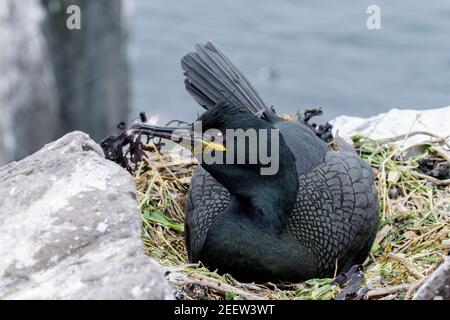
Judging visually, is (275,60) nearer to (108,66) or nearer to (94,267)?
(108,66)

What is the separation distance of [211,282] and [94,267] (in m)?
0.89

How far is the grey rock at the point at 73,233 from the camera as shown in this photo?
3.49 m

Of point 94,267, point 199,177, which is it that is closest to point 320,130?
point 199,177

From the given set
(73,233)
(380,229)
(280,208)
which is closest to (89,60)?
(380,229)

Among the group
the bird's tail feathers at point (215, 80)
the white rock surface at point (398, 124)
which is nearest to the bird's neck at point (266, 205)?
the bird's tail feathers at point (215, 80)

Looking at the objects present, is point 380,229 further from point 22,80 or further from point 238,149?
point 22,80

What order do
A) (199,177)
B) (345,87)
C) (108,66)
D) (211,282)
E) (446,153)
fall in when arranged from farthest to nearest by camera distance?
(345,87), (108,66), (446,153), (199,177), (211,282)

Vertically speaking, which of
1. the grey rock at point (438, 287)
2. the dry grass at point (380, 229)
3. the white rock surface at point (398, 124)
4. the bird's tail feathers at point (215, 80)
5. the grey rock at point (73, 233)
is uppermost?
the bird's tail feathers at point (215, 80)

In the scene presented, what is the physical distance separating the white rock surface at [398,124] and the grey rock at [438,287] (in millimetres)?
2741

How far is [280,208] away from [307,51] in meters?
7.42

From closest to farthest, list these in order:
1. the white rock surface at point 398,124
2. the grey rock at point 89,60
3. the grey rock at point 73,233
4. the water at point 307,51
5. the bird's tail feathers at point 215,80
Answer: the grey rock at point 73,233 → the bird's tail feathers at point 215,80 → the white rock surface at point 398,124 → the grey rock at point 89,60 → the water at point 307,51

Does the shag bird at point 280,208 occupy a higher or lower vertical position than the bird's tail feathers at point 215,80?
lower

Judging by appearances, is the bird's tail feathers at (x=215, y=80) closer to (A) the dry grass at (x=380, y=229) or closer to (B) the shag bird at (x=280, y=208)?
(B) the shag bird at (x=280, y=208)
